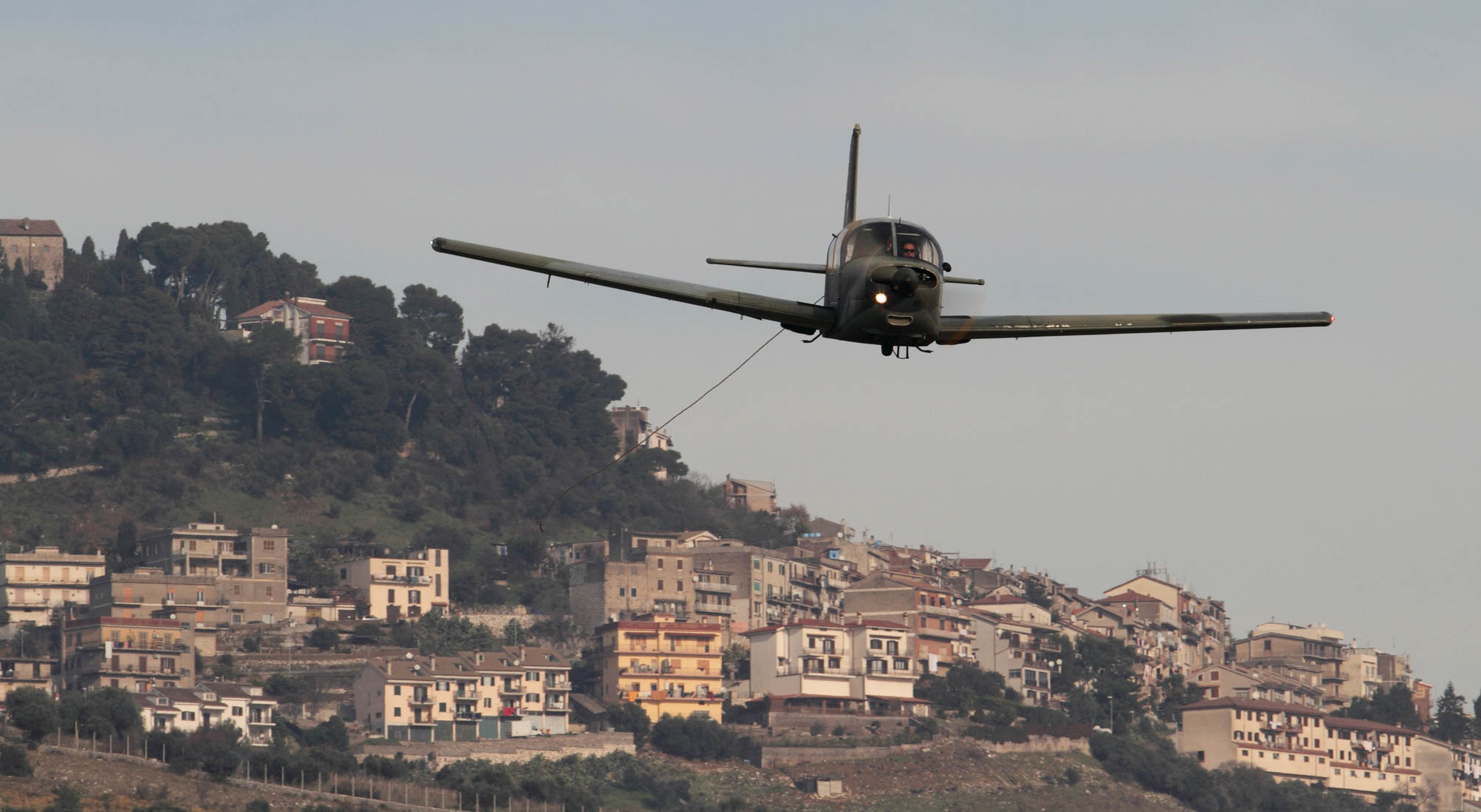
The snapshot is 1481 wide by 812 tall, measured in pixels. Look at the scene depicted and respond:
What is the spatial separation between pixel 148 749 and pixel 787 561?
3257 inches

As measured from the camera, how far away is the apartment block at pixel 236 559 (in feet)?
587

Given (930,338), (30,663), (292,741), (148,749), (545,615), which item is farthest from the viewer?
(545,615)

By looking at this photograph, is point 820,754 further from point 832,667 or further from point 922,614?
point 922,614

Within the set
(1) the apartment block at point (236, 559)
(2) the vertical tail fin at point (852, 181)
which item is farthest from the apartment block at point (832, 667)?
(2) the vertical tail fin at point (852, 181)

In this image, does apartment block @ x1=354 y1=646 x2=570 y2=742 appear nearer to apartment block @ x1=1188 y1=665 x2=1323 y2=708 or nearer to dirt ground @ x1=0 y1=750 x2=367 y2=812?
dirt ground @ x1=0 y1=750 x2=367 y2=812

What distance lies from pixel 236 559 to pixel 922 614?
186 feet

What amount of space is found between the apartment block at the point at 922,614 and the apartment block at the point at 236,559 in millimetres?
47427

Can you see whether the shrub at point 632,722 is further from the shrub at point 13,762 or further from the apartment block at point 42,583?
the shrub at point 13,762

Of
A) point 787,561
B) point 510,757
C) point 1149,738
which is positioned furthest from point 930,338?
point 787,561

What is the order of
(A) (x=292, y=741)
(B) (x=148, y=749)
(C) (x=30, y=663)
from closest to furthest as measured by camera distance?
(B) (x=148, y=749), (A) (x=292, y=741), (C) (x=30, y=663)

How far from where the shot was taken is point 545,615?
189 metres

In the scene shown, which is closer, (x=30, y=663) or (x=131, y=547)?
(x=30, y=663)

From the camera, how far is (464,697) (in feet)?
500

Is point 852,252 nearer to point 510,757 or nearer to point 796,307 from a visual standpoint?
point 796,307
